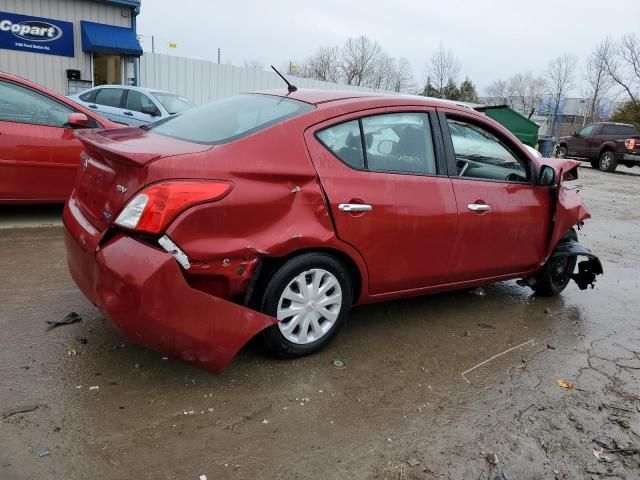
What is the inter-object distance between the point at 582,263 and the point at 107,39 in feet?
45.5

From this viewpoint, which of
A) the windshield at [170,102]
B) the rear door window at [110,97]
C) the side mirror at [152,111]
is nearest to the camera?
the side mirror at [152,111]

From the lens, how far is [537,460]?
2568mm

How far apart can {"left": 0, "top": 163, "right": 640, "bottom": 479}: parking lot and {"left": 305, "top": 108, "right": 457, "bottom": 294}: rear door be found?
1.85 feet

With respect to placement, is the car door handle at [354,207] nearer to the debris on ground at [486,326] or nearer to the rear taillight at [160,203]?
the rear taillight at [160,203]

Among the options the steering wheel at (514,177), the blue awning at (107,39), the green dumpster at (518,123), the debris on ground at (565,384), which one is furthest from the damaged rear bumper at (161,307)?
the green dumpster at (518,123)

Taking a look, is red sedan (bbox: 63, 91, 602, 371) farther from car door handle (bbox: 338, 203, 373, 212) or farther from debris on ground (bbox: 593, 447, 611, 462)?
debris on ground (bbox: 593, 447, 611, 462)

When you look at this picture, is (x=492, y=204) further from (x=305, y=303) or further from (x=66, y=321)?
(x=66, y=321)

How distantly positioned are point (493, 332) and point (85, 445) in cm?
281

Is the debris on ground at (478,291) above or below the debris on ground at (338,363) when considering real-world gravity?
above

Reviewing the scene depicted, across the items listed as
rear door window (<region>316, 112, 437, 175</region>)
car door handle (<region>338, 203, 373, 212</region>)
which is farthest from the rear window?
car door handle (<region>338, 203, 373, 212</region>)

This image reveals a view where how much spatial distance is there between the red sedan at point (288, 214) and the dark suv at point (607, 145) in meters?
19.0

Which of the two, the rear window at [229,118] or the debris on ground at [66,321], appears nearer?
the rear window at [229,118]

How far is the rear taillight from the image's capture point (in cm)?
259

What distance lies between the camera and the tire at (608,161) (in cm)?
2084
